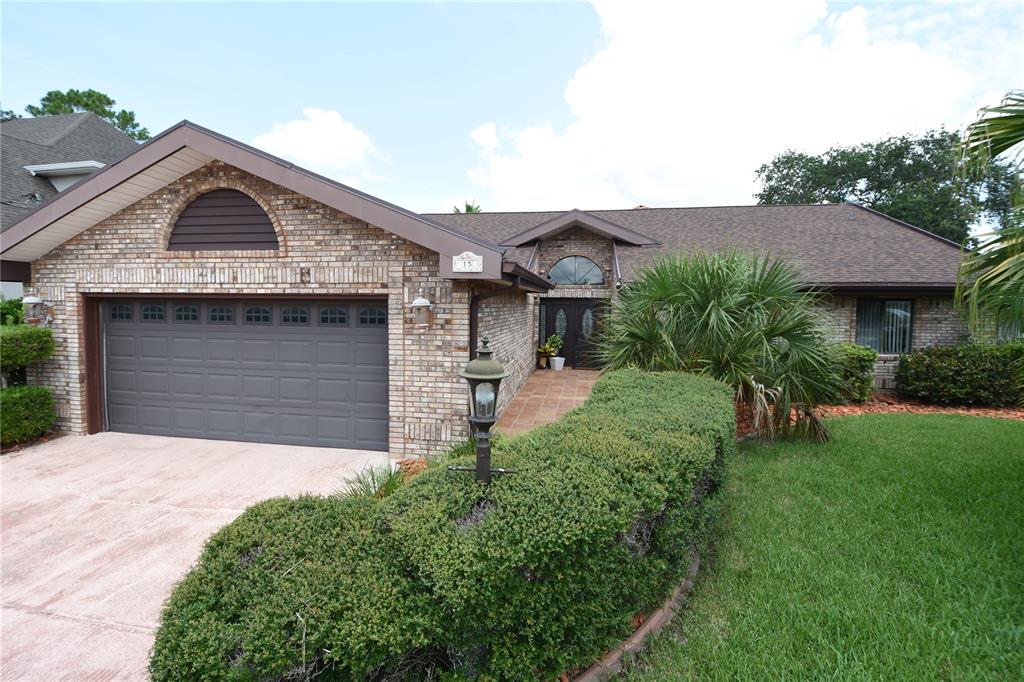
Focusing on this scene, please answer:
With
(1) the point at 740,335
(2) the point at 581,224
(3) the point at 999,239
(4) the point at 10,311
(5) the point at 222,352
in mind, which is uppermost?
(2) the point at 581,224

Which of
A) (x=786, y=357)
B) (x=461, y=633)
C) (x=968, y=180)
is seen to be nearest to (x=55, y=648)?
(x=461, y=633)

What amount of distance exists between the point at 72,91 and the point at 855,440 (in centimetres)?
4773

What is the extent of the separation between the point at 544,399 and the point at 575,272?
19.2 ft

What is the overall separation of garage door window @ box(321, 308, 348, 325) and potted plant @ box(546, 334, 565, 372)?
8.37 m

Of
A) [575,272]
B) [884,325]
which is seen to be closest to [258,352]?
[575,272]

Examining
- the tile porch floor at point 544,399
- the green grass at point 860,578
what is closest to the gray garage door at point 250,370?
the tile porch floor at point 544,399

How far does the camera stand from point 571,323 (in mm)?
15281

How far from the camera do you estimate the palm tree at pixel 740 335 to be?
6.76 metres

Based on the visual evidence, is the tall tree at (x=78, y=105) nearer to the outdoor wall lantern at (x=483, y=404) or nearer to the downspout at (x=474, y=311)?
the downspout at (x=474, y=311)

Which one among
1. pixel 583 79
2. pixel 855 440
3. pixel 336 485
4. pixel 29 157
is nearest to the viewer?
pixel 336 485

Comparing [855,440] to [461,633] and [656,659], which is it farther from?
[461,633]

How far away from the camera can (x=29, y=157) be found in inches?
585

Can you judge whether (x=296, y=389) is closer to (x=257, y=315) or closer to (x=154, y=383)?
(x=257, y=315)

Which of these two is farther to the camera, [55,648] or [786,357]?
[786,357]
